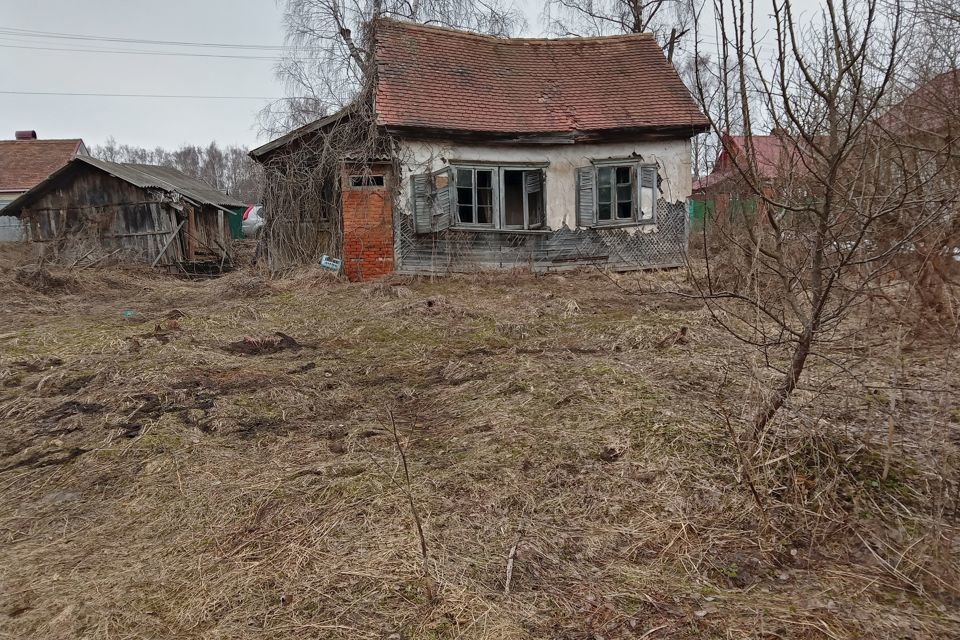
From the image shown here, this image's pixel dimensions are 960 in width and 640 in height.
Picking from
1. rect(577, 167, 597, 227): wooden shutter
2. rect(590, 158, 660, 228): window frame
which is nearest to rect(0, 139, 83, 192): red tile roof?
rect(577, 167, 597, 227): wooden shutter

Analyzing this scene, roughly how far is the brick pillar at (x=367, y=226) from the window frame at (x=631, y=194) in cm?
466

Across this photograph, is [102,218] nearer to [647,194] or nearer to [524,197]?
[524,197]

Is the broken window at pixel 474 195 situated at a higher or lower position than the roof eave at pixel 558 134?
lower

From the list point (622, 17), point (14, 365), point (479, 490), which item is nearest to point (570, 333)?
point (479, 490)

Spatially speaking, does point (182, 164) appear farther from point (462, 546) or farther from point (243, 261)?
point (462, 546)

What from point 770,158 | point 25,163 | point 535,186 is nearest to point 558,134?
point 535,186

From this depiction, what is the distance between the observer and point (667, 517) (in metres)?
2.62

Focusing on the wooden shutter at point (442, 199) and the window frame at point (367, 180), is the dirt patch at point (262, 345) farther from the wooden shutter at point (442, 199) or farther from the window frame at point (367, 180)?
the window frame at point (367, 180)

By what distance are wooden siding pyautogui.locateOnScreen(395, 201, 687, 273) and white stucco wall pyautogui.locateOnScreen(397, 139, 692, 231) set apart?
1.03 feet

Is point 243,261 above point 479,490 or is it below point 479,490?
above

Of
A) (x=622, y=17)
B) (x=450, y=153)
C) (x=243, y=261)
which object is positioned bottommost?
(x=243, y=261)

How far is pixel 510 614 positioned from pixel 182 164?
3161 inches

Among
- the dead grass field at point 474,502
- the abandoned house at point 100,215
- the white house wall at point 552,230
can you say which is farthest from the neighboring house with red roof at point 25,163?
the dead grass field at point 474,502

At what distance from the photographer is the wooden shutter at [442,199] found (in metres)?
11.5
